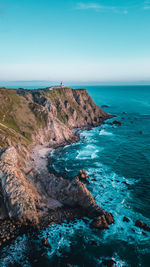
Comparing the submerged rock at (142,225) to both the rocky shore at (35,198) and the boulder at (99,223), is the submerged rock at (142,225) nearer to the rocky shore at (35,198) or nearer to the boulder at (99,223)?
the rocky shore at (35,198)

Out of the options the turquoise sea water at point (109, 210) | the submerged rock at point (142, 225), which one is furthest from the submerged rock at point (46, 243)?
the submerged rock at point (142, 225)

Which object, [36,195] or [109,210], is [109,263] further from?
[36,195]

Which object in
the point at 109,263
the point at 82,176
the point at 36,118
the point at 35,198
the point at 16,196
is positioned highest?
the point at 36,118

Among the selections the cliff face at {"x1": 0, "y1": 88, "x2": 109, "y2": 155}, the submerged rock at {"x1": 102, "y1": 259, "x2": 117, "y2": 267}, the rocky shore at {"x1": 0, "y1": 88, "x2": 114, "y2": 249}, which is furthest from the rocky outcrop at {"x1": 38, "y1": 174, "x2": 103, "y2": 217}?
the cliff face at {"x1": 0, "y1": 88, "x2": 109, "y2": 155}

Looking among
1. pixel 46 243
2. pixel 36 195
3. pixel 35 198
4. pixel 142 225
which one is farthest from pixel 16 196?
pixel 142 225

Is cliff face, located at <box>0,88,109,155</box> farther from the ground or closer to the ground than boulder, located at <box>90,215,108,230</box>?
farther from the ground

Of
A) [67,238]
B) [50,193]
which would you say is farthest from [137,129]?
[67,238]

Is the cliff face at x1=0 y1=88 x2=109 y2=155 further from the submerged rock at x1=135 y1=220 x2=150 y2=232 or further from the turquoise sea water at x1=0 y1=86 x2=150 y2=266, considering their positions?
the submerged rock at x1=135 y1=220 x2=150 y2=232
